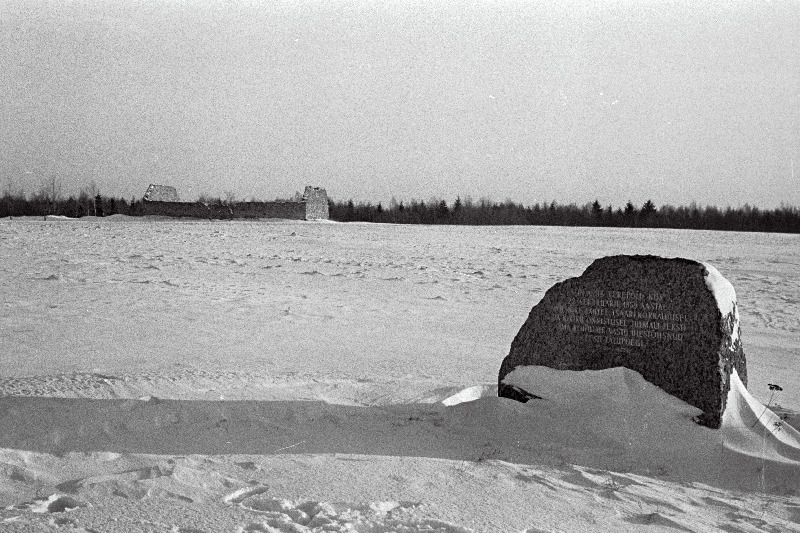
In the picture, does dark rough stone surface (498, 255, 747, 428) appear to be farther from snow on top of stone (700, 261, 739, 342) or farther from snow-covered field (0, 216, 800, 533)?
snow-covered field (0, 216, 800, 533)

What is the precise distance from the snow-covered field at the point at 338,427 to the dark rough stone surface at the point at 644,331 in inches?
6.6

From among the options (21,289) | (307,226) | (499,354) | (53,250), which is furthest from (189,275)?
(307,226)

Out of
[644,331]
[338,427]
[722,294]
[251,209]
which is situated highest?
[251,209]

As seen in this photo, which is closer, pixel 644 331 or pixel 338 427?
pixel 338 427

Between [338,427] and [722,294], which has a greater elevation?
[722,294]

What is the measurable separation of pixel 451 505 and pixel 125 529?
1.61m

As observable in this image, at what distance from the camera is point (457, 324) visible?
10.5 m

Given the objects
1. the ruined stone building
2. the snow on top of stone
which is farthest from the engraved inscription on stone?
the ruined stone building

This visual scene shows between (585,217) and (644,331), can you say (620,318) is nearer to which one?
(644,331)

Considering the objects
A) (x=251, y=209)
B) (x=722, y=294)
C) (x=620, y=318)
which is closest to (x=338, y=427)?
(x=620, y=318)

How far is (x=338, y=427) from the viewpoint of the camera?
532 centimetres

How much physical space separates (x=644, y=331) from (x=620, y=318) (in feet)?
0.74

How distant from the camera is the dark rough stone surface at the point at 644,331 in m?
5.77

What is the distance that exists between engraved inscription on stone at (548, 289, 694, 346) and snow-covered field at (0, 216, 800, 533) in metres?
→ 0.36
